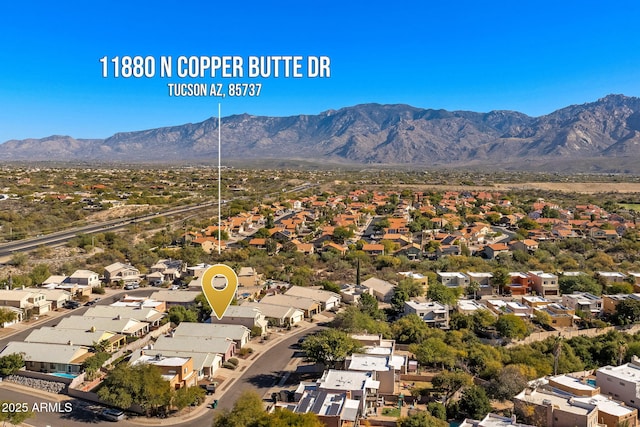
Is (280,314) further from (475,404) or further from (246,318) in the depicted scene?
(475,404)

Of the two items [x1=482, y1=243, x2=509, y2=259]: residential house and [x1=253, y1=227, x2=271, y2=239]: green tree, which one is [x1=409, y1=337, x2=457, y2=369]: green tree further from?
[x1=253, y1=227, x2=271, y2=239]: green tree

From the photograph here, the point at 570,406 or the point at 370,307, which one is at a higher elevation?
the point at 370,307

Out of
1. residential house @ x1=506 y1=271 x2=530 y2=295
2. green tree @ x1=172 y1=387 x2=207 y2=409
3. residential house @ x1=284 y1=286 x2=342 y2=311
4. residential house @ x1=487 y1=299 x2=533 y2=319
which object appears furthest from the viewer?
residential house @ x1=506 y1=271 x2=530 y2=295

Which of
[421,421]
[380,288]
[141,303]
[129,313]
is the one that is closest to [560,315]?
[380,288]

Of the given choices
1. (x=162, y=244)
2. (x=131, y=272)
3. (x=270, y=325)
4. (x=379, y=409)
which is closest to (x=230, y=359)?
(x=270, y=325)

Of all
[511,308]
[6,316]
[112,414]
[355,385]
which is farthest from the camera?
[511,308]

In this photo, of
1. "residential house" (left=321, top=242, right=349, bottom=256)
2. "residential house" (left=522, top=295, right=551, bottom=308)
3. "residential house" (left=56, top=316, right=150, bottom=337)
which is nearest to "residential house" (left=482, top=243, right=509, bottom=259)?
"residential house" (left=321, top=242, right=349, bottom=256)

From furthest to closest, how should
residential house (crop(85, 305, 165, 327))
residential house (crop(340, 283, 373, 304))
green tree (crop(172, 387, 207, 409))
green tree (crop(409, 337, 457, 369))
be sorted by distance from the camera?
residential house (crop(340, 283, 373, 304)), residential house (crop(85, 305, 165, 327)), green tree (crop(409, 337, 457, 369)), green tree (crop(172, 387, 207, 409))
